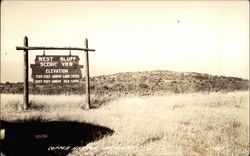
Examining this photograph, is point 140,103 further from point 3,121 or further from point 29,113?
point 3,121

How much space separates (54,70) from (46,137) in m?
3.92

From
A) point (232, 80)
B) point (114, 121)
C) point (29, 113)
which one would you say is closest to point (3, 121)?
point (29, 113)

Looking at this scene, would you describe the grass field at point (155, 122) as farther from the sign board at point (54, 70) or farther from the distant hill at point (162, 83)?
the distant hill at point (162, 83)

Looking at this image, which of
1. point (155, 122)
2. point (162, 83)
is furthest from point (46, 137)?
point (162, 83)

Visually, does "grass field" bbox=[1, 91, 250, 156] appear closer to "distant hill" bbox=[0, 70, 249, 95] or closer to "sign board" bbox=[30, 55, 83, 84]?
"sign board" bbox=[30, 55, 83, 84]

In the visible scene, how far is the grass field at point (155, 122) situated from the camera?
785 cm

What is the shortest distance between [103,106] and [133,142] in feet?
13.6

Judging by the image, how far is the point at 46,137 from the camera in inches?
277

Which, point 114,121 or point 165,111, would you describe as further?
point 165,111

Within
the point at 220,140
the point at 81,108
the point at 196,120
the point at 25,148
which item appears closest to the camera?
the point at 25,148

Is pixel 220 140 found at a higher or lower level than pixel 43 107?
lower

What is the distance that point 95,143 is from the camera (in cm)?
789

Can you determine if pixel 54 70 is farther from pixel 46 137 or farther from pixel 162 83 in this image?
pixel 162 83

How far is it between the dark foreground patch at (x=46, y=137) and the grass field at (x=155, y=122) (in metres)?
0.36
